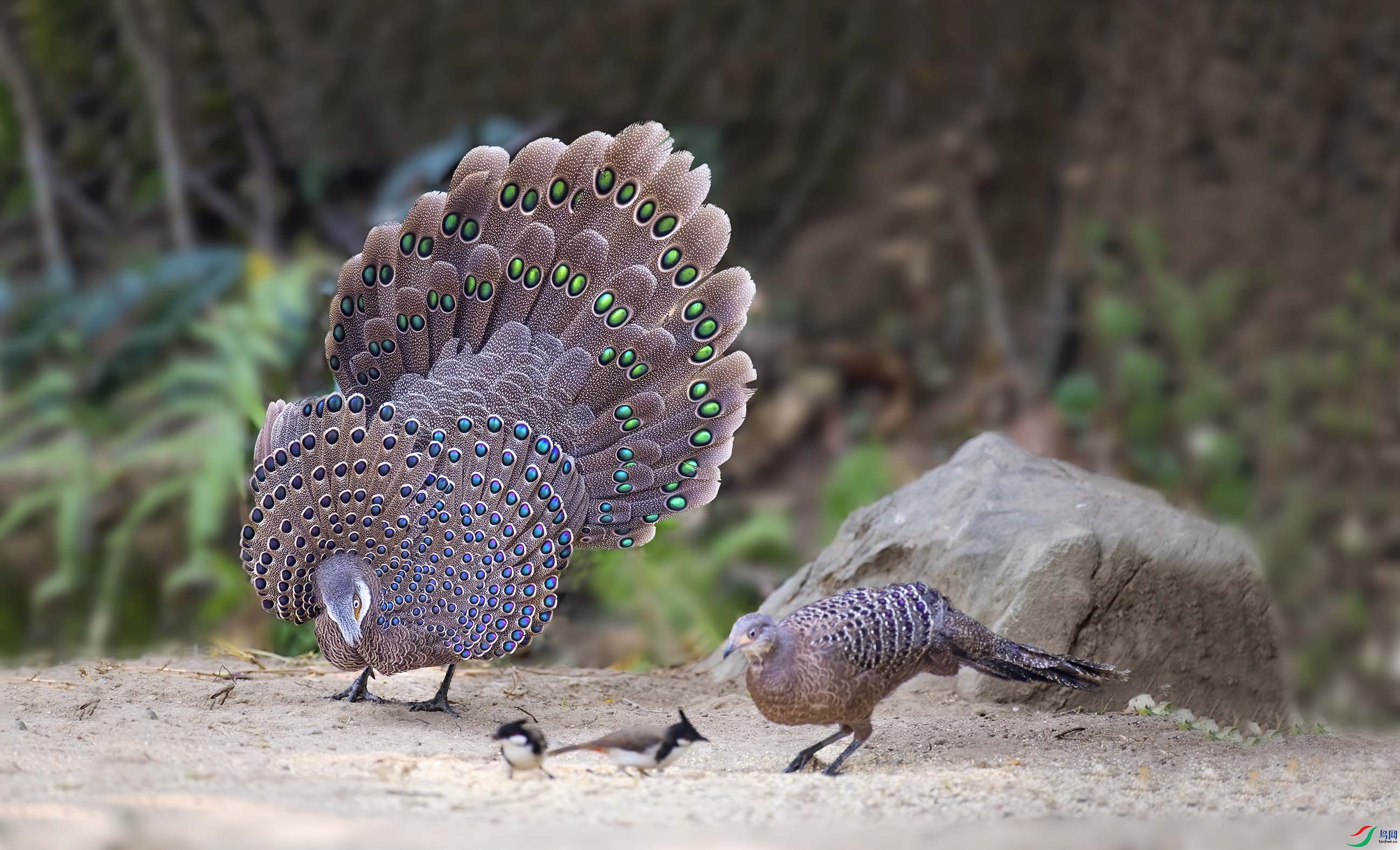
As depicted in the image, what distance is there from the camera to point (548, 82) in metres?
8.48

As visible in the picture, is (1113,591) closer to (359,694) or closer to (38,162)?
(359,694)

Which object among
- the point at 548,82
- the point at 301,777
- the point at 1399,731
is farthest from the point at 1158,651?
the point at 548,82

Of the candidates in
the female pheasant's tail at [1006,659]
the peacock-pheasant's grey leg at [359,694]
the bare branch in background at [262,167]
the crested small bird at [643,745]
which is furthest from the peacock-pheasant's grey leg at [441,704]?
the bare branch in background at [262,167]

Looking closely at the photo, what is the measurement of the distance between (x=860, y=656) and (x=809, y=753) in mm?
364

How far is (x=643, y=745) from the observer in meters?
3.55

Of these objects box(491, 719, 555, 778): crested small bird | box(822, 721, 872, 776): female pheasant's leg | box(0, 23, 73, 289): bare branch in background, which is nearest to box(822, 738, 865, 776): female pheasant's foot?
box(822, 721, 872, 776): female pheasant's leg

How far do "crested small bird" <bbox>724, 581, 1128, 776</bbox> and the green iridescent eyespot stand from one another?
1389 mm

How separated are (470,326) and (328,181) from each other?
4813 millimetres

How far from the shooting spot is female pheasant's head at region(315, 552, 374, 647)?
4227mm

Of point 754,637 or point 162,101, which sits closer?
point 754,637

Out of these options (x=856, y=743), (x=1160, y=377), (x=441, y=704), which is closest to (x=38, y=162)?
(x=441, y=704)

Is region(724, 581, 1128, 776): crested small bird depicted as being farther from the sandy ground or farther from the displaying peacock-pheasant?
the displaying peacock-pheasant

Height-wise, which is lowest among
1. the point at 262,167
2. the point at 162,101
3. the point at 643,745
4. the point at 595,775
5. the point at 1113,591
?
the point at 595,775

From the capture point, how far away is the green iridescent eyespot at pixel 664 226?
461 cm
